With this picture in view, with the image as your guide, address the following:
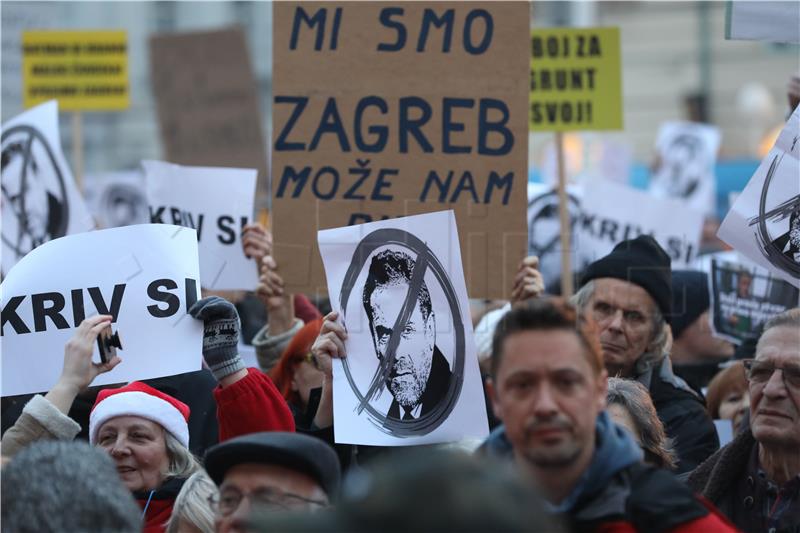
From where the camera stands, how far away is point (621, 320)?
15.6ft

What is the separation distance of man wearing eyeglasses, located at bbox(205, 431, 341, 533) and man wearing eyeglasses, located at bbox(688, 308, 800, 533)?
1281 mm

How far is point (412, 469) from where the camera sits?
1737mm

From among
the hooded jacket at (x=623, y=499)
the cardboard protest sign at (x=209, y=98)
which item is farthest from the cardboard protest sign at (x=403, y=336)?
the cardboard protest sign at (x=209, y=98)

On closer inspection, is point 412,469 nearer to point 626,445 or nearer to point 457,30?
point 626,445

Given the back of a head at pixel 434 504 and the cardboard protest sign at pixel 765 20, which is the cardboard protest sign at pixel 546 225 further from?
the back of a head at pixel 434 504

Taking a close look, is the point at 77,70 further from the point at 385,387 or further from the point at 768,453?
the point at 768,453

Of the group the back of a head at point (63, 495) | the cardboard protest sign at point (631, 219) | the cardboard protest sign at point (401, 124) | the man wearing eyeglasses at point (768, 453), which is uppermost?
the cardboard protest sign at point (401, 124)

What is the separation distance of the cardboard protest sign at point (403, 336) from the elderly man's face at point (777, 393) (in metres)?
0.73

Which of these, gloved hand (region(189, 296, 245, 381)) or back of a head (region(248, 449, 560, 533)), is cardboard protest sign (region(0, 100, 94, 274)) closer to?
gloved hand (region(189, 296, 245, 381))

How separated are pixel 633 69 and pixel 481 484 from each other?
33786 mm

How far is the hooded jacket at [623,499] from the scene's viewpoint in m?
2.64

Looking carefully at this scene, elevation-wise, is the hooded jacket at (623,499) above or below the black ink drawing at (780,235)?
below

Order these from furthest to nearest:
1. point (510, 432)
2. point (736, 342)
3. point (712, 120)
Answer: point (712, 120) < point (736, 342) < point (510, 432)

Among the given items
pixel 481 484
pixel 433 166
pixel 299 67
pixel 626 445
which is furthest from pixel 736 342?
pixel 481 484
